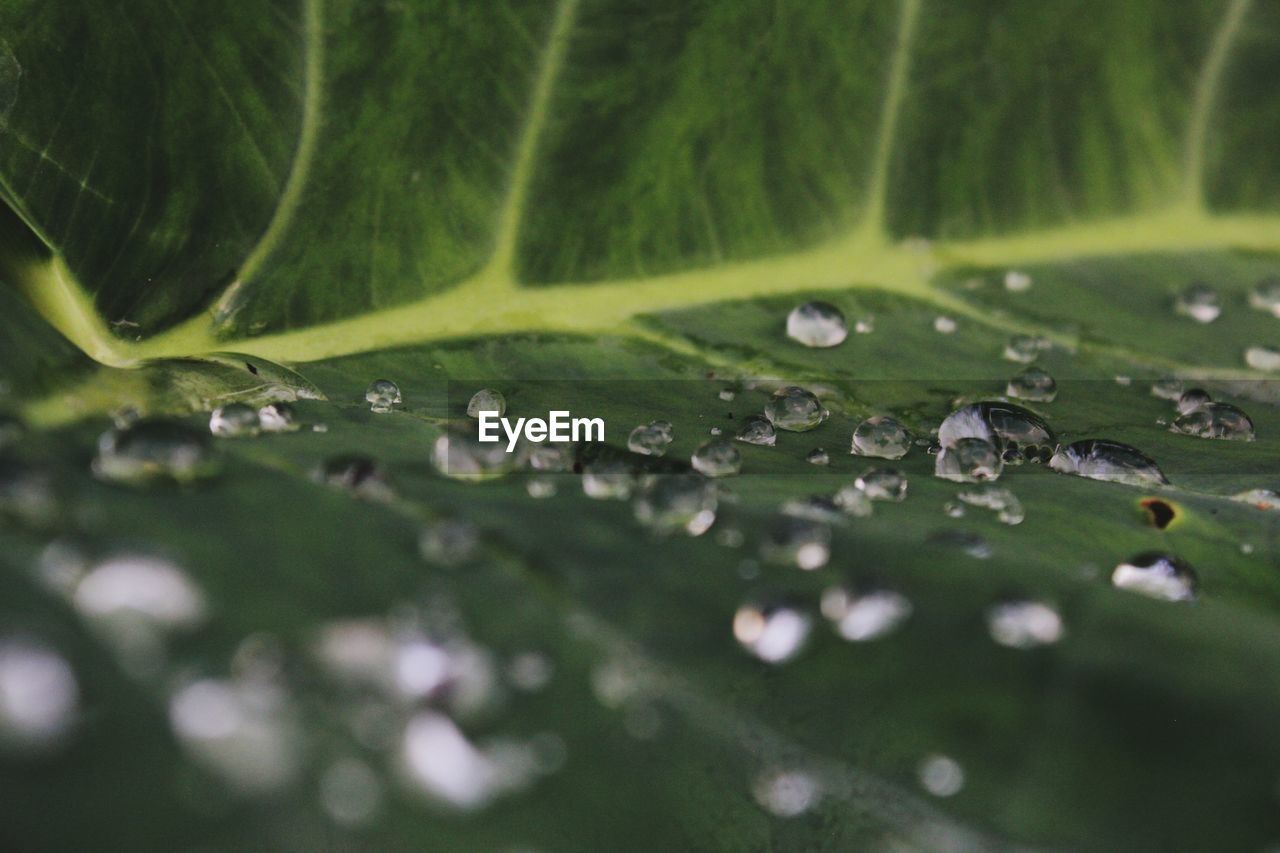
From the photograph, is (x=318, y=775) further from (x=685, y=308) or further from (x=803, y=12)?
(x=803, y=12)

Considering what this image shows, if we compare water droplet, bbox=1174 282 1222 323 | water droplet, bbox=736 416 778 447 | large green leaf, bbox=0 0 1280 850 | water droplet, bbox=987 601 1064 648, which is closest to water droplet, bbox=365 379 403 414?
large green leaf, bbox=0 0 1280 850

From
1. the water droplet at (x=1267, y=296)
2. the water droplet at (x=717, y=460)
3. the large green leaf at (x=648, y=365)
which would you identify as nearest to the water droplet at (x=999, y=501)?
the large green leaf at (x=648, y=365)

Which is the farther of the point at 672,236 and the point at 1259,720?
the point at 672,236

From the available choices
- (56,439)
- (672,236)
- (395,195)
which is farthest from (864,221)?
(56,439)

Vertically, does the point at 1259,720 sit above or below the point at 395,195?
below

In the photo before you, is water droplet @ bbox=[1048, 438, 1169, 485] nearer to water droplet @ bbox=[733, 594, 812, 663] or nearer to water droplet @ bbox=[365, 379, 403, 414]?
water droplet @ bbox=[733, 594, 812, 663]

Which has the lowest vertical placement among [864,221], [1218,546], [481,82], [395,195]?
[1218,546]

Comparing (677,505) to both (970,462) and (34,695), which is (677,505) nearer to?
(970,462)
